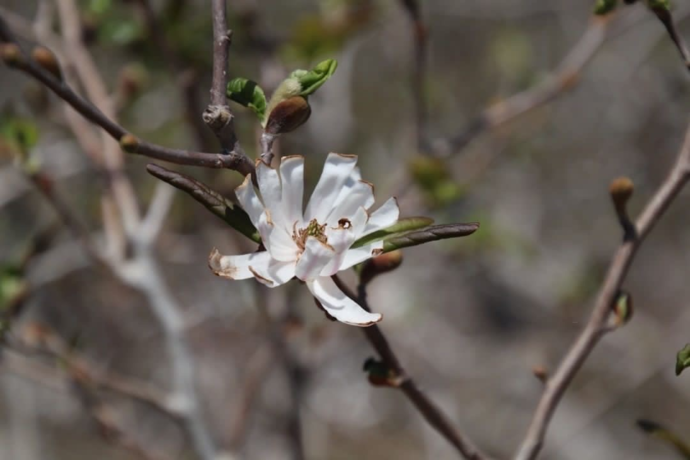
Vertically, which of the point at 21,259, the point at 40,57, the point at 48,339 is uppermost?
the point at 40,57

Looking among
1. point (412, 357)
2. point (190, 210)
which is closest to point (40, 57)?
point (190, 210)

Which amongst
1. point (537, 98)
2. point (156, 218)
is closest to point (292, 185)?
point (156, 218)

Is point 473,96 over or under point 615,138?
under

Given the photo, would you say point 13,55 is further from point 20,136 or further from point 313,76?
point 20,136

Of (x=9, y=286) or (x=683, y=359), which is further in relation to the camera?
(x=9, y=286)

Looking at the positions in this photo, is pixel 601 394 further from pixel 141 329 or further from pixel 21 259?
pixel 21 259

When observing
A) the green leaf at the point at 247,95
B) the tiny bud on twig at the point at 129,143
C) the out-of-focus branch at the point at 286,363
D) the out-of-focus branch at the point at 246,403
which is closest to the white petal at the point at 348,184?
the green leaf at the point at 247,95
